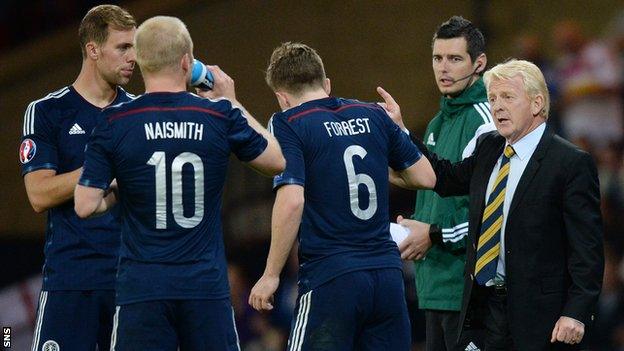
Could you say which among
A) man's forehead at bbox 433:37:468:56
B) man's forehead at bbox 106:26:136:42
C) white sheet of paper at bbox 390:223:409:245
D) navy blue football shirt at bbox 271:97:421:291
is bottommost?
white sheet of paper at bbox 390:223:409:245

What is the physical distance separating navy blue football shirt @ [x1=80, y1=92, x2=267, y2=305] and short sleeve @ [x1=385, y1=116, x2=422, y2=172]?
83 centimetres

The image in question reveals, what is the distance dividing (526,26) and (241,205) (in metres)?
2.65

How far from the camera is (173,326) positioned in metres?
3.72

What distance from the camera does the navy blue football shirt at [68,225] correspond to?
4297mm

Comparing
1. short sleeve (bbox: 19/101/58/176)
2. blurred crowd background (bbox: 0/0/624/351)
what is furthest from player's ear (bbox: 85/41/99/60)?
blurred crowd background (bbox: 0/0/624/351)

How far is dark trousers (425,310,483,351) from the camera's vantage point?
4.55 meters

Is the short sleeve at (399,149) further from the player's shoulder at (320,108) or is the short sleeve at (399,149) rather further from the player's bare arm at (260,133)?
the player's bare arm at (260,133)

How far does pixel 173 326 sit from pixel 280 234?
677 millimetres

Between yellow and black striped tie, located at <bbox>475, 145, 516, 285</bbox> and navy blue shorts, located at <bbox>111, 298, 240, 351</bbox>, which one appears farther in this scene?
yellow and black striped tie, located at <bbox>475, 145, 516, 285</bbox>

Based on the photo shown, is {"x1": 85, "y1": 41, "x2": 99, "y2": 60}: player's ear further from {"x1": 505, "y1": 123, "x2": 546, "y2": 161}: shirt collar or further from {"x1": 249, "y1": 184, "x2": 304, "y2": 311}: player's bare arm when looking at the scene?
{"x1": 505, "y1": 123, "x2": 546, "y2": 161}: shirt collar

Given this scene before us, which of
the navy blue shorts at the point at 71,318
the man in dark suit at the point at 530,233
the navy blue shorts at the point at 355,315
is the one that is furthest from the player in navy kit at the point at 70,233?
the man in dark suit at the point at 530,233

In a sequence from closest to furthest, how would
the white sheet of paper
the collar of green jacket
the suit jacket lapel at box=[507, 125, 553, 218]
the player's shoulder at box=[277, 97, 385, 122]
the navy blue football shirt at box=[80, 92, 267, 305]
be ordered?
1. the navy blue football shirt at box=[80, 92, 267, 305]
2. the suit jacket lapel at box=[507, 125, 553, 218]
3. the player's shoulder at box=[277, 97, 385, 122]
4. the white sheet of paper
5. the collar of green jacket

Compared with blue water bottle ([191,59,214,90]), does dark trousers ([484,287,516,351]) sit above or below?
below

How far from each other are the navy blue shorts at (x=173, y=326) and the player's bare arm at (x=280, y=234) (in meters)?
0.43
